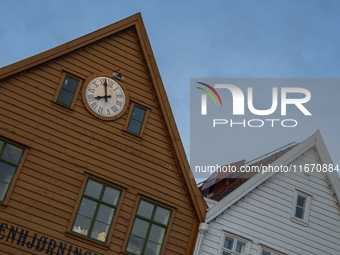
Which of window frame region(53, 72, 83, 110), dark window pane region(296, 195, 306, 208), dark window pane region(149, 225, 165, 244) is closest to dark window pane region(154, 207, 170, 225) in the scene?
dark window pane region(149, 225, 165, 244)

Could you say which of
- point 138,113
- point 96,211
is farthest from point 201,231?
point 138,113

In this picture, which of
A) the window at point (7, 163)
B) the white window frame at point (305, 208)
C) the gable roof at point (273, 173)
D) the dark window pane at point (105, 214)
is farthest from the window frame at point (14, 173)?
the white window frame at point (305, 208)

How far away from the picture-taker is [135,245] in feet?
45.4

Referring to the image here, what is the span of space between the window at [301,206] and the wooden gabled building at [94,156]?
3.99 metres

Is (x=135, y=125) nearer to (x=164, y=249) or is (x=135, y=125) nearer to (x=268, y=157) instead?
(x=164, y=249)

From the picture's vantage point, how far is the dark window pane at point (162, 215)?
47.2 ft

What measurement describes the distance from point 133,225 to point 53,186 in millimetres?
3092

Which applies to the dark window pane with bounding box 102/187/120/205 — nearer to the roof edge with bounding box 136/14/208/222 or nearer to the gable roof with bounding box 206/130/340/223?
the roof edge with bounding box 136/14/208/222

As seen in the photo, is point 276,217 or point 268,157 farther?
point 268,157

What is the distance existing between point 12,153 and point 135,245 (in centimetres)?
520

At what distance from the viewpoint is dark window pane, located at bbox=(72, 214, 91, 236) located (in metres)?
13.3

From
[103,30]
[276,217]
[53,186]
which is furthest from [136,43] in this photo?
[276,217]

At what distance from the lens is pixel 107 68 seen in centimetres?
1516

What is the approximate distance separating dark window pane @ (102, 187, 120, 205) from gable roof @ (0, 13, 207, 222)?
259 centimetres
